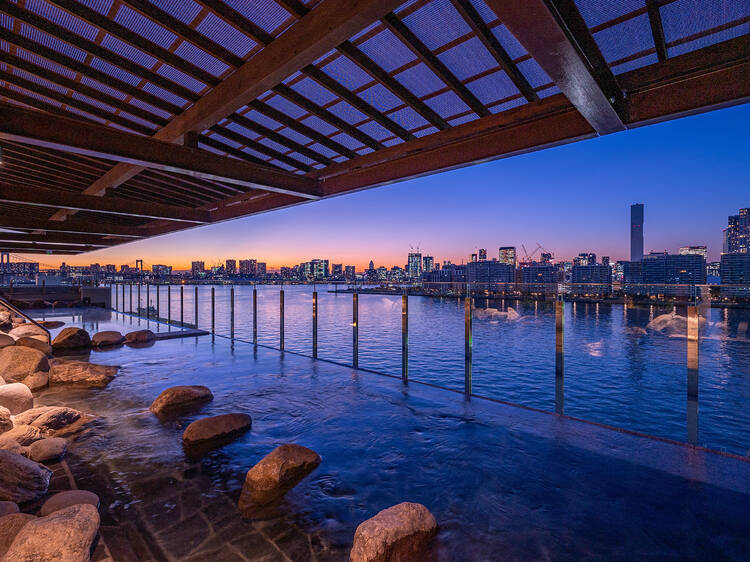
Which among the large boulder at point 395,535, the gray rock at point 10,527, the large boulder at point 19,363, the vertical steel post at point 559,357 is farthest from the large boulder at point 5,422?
the vertical steel post at point 559,357

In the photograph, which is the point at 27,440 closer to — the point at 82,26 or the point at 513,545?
the point at 82,26

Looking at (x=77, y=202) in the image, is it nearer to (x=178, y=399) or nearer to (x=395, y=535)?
(x=178, y=399)

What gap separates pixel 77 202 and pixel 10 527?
7.98m

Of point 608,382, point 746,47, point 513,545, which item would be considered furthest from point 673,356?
point 513,545

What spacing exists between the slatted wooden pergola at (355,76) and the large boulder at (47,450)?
10.9 feet

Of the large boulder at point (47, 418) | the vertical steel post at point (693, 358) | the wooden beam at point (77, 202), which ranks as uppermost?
the wooden beam at point (77, 202)

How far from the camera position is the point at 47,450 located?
3416 mm

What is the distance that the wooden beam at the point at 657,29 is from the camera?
2.84 metres

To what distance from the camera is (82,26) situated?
3.61m

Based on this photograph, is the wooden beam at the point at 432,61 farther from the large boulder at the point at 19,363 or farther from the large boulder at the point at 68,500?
the large boulder at the point at 19,363

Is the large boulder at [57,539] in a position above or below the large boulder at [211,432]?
above

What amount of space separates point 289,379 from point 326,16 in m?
5.33

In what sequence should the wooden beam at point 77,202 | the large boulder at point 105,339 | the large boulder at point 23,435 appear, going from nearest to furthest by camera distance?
the large boulder at point 23,435, the wooden beam at point 77,202, the large boulder at point 105,339

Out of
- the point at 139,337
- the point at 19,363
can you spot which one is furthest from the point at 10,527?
the point at 139,337
